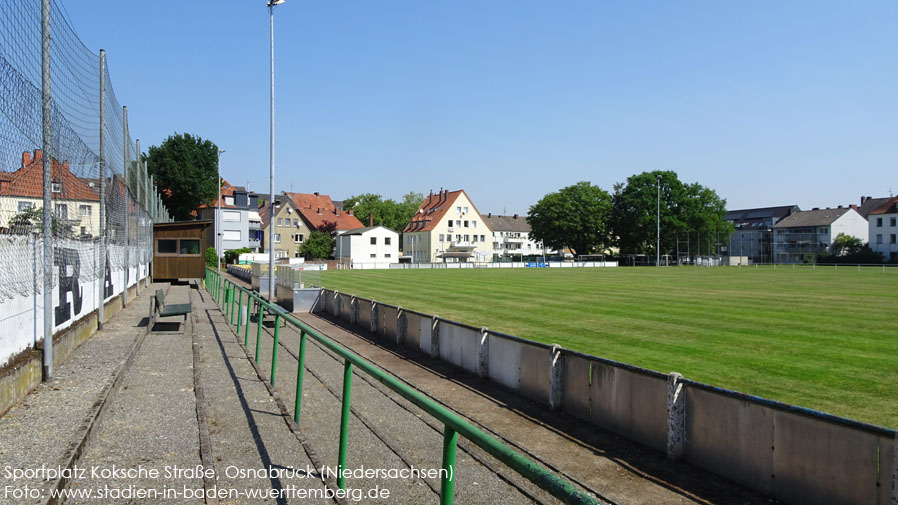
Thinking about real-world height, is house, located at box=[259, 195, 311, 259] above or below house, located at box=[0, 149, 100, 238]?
above

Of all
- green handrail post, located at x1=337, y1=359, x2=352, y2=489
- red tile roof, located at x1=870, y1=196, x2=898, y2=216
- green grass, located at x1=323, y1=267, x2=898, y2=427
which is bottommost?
green grass, located at x1=323, y1=267, x2=898, y2=427

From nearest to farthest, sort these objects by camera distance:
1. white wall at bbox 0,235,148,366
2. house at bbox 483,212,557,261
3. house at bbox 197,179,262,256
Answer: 1. white wall at bbox 0,235,148,366
2. house at bbox 197,179,262,256
3. house at bbox 483,212,557,261

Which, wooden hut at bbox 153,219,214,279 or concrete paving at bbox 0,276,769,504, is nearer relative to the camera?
concrete paving at bbox 0,276,769,504

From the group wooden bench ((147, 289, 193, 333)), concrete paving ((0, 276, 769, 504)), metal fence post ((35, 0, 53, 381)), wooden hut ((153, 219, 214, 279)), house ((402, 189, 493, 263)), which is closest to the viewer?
concrete paving ((0, 276, 769, 504))

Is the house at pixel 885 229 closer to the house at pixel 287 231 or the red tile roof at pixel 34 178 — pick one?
the house at pixel 287 231

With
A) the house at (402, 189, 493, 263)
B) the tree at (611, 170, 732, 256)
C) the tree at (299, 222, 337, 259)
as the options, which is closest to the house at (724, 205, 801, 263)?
the tree at (611, 170, 732, 256)

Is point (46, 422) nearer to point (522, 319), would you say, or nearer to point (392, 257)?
point (522, 319)

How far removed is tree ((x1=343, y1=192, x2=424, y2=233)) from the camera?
134625 mm

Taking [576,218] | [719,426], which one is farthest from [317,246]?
[719,426]

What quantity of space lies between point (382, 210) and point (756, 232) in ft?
247

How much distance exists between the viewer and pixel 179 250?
3400cm

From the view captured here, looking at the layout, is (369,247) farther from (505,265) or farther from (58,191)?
(58,191)

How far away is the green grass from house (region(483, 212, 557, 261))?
97039 millimetres

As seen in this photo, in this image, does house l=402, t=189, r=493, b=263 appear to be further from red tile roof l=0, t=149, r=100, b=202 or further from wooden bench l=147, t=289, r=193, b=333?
red tile roof l=0, t=149, r=100, b=202
